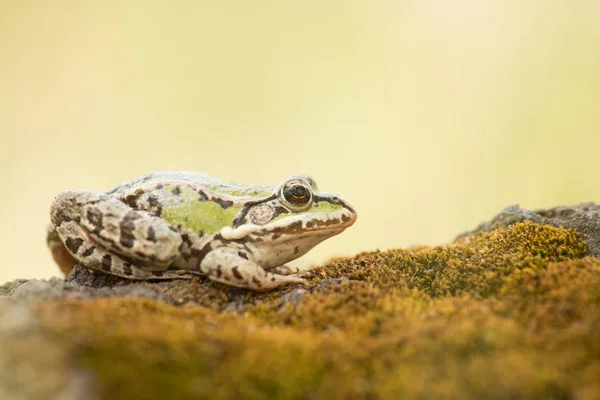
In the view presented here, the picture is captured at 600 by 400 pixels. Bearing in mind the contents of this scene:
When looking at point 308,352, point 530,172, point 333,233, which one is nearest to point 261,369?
point 308,352

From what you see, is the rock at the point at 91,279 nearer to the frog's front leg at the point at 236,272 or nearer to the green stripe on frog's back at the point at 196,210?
the green stripe on frog's back at the point at 196,210

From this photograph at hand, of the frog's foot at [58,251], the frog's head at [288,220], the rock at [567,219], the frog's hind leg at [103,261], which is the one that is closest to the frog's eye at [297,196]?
the frog's head at [288,220]

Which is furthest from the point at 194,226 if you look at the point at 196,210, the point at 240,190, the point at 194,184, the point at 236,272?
the point at 236,272

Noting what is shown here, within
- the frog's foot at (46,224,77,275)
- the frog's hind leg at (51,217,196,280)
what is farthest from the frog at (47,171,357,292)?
the frog's foot at (46,224,77,275)

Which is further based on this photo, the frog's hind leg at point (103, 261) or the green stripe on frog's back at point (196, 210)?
the green stripe on frog's back at point (196, 210)

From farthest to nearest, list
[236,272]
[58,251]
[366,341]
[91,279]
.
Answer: [58,251], [91,279], [236,272], [366,341]

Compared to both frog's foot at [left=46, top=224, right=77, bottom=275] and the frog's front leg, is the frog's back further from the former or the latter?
frog's foot at [left=46, top=224, right=77, bottom=275]

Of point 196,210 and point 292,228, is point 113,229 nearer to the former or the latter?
point 196,210
